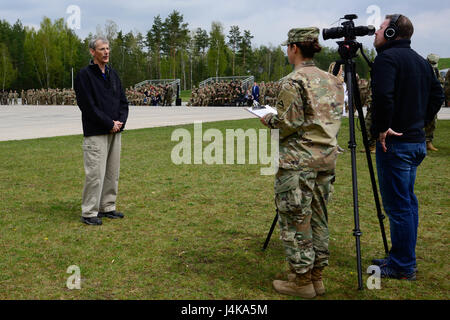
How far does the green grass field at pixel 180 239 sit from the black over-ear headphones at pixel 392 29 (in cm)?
209

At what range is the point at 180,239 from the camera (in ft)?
15.9

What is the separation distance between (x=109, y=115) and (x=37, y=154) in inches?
249

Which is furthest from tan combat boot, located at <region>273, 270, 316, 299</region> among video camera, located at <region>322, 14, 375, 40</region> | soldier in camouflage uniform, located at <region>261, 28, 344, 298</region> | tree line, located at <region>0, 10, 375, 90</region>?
tree line, located at <region>0, 10, 375, 90</region>

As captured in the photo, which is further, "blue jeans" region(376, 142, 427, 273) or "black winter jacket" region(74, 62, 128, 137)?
"black winter jacket" region(74, 62, 128, 137)

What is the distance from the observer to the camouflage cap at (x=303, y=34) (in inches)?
124

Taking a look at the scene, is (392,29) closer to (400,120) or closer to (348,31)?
(348,31)

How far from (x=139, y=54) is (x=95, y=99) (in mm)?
85640

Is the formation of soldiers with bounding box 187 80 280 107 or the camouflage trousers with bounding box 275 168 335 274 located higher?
the formation of soldiers with bounding box 187 80 280 107

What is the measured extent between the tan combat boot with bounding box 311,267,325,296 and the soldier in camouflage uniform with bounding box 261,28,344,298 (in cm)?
11

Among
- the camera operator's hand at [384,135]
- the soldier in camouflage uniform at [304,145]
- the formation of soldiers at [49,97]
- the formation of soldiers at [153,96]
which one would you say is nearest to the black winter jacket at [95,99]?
the soldier in camouflage uniform at [304,145]

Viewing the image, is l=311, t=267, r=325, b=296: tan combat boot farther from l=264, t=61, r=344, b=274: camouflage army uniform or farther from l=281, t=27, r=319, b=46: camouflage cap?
l=281, t=27, r=319, b=46: camouflage cap

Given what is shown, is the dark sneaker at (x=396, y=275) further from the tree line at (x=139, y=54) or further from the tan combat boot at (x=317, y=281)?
the tree line at (x=139, y=54)

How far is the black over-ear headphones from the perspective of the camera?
3.56 m
